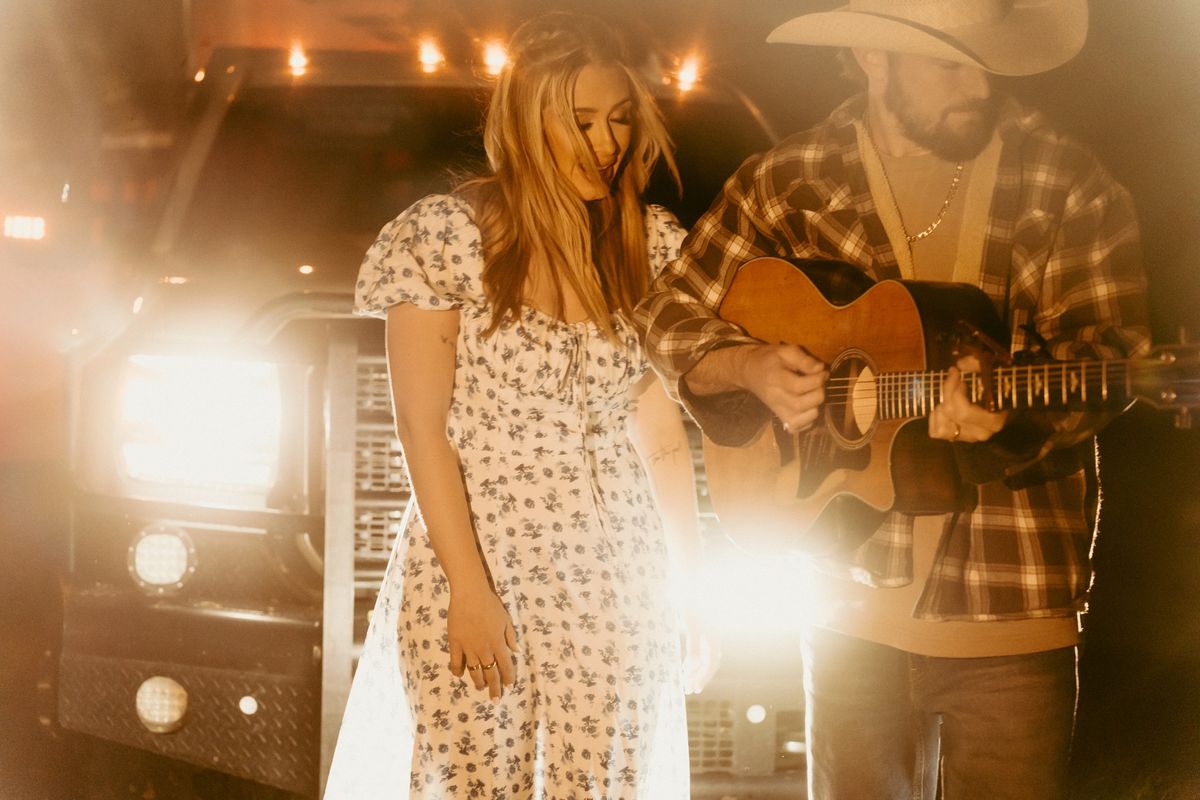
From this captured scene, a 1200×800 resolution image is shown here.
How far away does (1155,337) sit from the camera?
2799 mm

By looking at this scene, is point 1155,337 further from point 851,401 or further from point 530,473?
point 530,473

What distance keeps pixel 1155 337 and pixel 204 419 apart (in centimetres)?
229

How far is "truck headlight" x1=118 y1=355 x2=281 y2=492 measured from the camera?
2486 millimetres

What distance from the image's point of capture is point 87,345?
2615 mm

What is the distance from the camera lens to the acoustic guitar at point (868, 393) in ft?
5.10

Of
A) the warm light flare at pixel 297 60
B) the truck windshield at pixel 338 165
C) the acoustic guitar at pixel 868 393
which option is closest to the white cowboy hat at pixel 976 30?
the acoustic guitar at pixel 868 393

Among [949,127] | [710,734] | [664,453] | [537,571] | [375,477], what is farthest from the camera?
[710,734]

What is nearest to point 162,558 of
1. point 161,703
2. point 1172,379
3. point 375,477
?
point 161,703

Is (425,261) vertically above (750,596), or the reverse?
(425,261)

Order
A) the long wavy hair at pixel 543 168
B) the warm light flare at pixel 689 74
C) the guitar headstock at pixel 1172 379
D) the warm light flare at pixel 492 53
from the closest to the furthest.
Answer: the guitar headstock at pixel 1172 379
the long wavy hair at pixel 543 168
the warm light flare at pixel 492 53
the warm light flare at pixel 689 74

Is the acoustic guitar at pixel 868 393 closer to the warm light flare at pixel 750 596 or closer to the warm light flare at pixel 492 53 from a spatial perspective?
the warm light flare at pixel 750 596

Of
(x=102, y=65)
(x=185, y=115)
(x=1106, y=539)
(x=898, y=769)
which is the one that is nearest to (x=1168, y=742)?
(x=1106, y=539)

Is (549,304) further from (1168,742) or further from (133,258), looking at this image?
(1168,742)

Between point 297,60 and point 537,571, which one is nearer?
point 537,571
